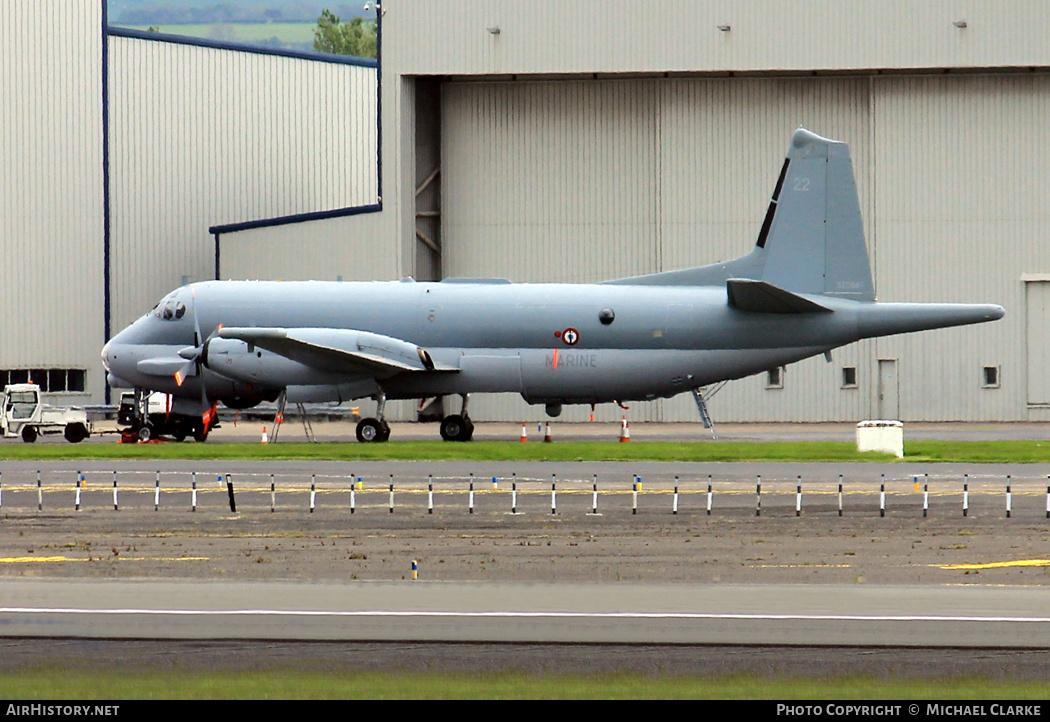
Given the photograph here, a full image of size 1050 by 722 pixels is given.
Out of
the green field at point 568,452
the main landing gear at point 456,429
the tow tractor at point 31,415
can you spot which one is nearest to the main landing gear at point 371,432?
the green field at point 568,452

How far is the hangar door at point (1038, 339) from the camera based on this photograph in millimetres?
53656

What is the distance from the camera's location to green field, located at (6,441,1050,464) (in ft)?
112

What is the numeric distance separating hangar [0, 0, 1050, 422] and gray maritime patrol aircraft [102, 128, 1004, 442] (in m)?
13.3

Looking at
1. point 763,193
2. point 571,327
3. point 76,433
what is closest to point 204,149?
point 76,433

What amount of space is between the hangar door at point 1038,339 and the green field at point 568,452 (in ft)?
52.0

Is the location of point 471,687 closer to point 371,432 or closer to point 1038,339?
point 371,432

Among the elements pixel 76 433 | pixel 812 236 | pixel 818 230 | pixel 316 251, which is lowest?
pixel 76 433

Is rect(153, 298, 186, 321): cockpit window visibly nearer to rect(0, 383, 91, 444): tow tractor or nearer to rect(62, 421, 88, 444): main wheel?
rect(62, 421, 88, 444): main wheel

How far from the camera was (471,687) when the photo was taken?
11609 millimetres

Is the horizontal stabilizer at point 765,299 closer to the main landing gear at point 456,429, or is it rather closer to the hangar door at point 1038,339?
the main landing gear at point 456,429

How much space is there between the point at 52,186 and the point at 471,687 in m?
50.9

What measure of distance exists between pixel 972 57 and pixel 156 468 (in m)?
36.5

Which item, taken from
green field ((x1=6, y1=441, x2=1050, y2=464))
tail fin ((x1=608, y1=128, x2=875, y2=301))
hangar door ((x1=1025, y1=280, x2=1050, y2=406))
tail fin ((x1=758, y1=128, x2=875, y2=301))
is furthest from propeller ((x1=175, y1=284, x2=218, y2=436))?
hangar door ((x1=1025, y1=280, x2=1050, y2=406))

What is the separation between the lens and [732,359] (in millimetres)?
40562
